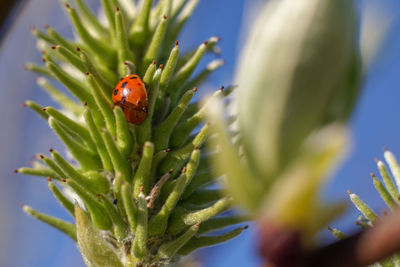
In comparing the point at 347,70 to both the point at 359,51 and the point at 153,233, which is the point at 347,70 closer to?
the point at 359,51

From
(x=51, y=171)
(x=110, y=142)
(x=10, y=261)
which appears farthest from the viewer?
(x=10, y=261)

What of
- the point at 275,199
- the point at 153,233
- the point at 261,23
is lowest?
the point at 275,199

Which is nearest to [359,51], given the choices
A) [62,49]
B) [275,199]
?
[275,199]

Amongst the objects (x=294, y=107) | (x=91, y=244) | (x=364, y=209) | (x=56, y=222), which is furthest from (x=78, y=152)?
(x=294, y=107)

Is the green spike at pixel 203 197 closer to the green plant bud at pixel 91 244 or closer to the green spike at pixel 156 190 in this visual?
the green spike at pixel 156 190

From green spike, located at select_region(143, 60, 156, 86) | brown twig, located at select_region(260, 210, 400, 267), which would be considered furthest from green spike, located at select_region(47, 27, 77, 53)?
brown twig, located at select_region(260, 210, 400, 267)

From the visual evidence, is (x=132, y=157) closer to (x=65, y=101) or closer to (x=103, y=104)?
(x=103, y=104)
